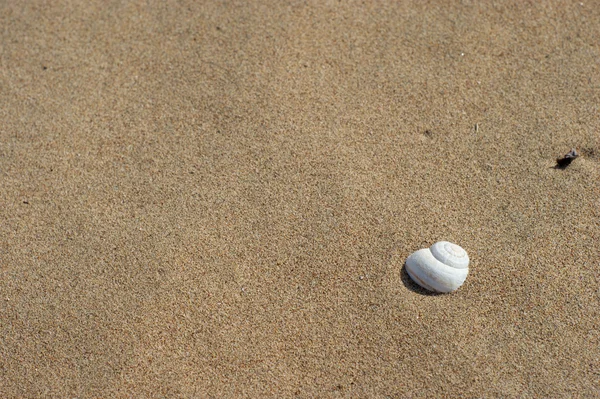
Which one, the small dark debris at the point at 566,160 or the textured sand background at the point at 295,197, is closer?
the textured sand background at the point at 295,197

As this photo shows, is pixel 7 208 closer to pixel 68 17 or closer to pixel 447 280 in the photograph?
pixel 68 17

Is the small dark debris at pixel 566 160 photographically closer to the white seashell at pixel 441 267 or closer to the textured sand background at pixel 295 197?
the textured sand background at pixel 295 197

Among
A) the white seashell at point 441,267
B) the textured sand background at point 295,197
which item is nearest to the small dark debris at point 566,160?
the textured sand background at point 295,197

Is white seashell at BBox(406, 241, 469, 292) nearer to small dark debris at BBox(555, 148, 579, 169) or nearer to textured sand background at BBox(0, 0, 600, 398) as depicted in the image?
textured sand background at BBox(0, 0, 600, 398)

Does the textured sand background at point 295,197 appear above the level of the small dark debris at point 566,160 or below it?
below

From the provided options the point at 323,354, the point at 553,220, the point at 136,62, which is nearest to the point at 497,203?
the point at 553,220

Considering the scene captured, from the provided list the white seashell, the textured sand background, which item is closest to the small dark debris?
the textured sand background
